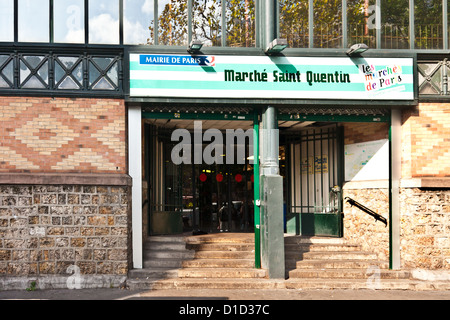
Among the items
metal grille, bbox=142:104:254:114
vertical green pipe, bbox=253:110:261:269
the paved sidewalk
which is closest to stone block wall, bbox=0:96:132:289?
the paved sidewalk

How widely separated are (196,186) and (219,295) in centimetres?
555

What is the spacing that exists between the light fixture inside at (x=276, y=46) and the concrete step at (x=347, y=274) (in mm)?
4871

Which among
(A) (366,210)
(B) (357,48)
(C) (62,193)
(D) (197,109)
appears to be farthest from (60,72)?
(A) (366,210)

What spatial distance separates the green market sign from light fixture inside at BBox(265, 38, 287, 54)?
167 millimetres

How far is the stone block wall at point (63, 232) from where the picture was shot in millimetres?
10414

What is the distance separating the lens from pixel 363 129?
42.2 ft

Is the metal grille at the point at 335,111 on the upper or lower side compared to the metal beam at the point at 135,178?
upper

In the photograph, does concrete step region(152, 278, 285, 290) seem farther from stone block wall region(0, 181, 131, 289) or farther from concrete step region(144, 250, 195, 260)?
concrete step region(144, 250, 195, 260)

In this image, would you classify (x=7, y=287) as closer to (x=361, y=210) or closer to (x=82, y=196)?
(x=82, y=196)

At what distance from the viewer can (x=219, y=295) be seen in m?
9.94

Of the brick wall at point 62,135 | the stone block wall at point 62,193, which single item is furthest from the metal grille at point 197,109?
the stone block wall at point 62,193

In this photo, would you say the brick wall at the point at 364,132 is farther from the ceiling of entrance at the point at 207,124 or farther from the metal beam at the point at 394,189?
the ceiling of entrance at the point at 207,124

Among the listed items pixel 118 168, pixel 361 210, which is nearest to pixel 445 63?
pixel 361 210

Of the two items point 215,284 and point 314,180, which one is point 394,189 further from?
point 215,284
